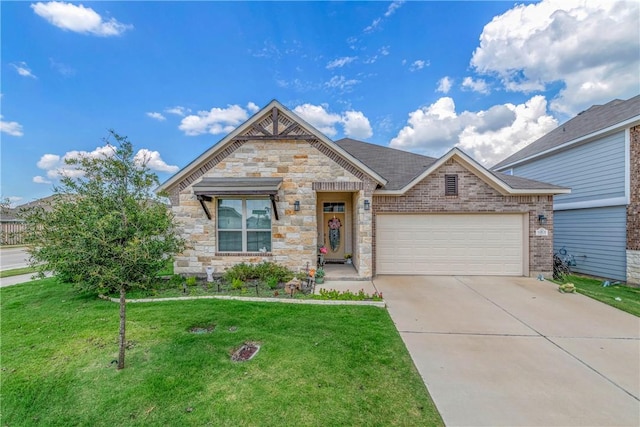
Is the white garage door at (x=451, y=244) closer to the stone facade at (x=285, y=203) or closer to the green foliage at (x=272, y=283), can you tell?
the stone facade at (x=285, y=203)

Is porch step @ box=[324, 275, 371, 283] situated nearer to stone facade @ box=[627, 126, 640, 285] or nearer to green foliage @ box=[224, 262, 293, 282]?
green foliage @ box=[224, 262, 293, 282]

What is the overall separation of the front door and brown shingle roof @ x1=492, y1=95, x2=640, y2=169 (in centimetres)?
981

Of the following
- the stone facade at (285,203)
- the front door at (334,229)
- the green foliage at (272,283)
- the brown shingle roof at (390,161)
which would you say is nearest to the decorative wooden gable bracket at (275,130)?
the stone facade at (285,203)

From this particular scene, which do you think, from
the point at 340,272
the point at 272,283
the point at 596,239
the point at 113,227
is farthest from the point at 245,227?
the point at 596,239

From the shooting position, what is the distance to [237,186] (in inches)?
309

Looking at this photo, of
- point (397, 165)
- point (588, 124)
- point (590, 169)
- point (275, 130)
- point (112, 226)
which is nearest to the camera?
point (112, 226)

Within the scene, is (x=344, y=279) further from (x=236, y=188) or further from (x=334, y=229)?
(x=236, y=188)

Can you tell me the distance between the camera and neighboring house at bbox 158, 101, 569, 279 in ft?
27.3

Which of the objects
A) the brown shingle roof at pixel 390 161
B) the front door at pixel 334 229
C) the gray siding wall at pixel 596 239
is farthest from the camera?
the front door at pixel 334 229

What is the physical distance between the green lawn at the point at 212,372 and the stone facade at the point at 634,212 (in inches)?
373

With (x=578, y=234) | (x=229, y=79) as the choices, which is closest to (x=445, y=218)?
(x=578, y=234)

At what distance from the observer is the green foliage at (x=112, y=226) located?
3.18 meters

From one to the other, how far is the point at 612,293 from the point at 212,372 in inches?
410

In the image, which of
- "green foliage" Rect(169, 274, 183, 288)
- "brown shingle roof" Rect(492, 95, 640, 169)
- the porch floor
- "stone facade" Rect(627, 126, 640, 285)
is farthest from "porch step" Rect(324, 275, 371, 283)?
"brown shingle roof" Rect(492, 95, 640, 169)
